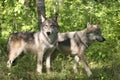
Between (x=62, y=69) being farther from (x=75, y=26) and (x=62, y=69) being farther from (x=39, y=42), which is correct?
(x=75, y=26)

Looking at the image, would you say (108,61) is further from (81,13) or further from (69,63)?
(81,13)

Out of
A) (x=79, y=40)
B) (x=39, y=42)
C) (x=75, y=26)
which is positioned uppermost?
(x=39, y=42)

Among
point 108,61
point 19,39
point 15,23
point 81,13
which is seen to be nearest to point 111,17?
point 81,13

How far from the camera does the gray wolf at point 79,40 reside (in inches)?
405

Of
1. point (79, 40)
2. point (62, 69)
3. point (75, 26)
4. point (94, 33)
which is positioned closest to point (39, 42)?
point (62, 69)

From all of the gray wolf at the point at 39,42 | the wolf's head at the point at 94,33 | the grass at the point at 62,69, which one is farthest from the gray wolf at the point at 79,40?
the gray wolf at the point at 39,42

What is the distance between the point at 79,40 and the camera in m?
10.4

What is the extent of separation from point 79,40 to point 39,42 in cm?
138

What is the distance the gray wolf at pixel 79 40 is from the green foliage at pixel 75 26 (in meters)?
0.58

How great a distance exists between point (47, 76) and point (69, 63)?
2657mm

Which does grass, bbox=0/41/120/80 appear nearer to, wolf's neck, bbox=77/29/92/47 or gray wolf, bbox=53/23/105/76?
gray wolf, bbox=53/23/105/76

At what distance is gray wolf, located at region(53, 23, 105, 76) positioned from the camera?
10.3 meters

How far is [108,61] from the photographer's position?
11953mm

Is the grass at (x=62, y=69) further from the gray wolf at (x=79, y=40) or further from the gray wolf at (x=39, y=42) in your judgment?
the gray wolf at (x=79, y=40)
